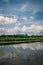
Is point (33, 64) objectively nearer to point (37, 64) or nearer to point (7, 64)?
point (37, 64)

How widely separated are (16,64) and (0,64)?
70 centimetres

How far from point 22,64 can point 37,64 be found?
0.66m

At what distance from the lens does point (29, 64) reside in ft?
17.8

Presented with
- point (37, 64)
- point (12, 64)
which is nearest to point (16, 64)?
point (12, 64)

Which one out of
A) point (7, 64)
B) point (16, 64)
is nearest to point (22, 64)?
point (16, 64)

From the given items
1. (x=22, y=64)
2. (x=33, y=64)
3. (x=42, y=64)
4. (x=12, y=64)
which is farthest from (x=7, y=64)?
(x=42, y=64)

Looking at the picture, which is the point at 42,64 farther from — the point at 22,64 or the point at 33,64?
the point at 22,64

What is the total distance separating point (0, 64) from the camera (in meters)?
5.44

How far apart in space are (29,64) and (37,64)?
0.35 meters

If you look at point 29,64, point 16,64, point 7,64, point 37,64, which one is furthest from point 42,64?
point 7,64

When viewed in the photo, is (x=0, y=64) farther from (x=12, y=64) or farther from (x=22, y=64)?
(x=22, y=64)

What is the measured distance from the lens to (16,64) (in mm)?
5422

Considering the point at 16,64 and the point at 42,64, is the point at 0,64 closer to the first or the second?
the point at 16,64

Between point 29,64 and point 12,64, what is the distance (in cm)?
75
